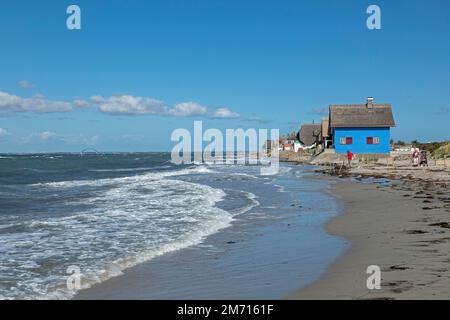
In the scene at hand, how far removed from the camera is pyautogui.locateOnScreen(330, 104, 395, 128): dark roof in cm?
5794

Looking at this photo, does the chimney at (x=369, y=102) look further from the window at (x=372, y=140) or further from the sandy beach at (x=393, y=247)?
the sandy beach at (x=393, y=247)

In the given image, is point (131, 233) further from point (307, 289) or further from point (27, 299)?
point (307, 289)

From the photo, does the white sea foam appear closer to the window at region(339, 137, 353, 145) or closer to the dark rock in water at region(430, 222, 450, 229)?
the dark rock in water at region(430, 222, 450, 229)

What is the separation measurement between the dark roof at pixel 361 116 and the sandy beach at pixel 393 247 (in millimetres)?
37276

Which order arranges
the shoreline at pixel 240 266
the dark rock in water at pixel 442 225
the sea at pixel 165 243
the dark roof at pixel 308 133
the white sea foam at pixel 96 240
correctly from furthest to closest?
the dark roof at pixel 308 133 < the dark rock in water at pixel 442 225 < the white sea foam at pixel 96 240 < the sea at pixel 165 243 < the shoreline at pixel 240 266

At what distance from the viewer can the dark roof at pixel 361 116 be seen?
57.9 metres

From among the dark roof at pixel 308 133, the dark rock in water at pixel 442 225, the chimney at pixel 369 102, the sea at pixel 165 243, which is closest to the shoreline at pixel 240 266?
the sea at pixel 165 243

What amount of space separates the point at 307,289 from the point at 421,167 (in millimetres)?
31902

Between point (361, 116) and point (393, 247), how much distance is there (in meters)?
50.8

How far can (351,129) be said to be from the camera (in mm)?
58219

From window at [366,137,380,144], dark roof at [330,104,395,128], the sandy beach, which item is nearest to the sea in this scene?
Answer: the sandy beach

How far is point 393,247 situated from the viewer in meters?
10.4

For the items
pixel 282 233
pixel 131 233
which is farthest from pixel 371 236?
pixel 131 233

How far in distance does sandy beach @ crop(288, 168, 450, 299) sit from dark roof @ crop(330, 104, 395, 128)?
37.3 metres
